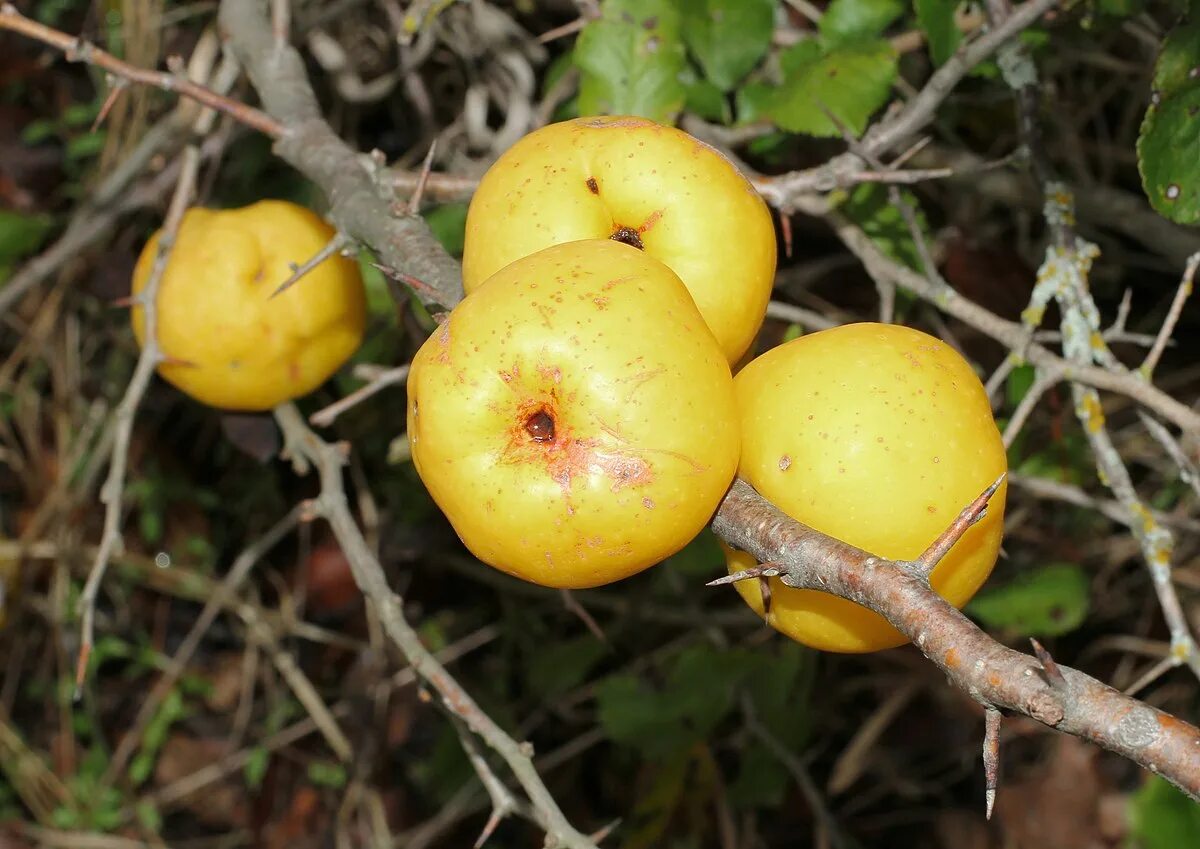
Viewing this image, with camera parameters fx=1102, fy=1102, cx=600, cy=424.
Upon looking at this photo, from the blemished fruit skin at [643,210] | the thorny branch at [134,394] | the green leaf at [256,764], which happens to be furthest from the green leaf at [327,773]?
the blemished fruit skin at [643,210]

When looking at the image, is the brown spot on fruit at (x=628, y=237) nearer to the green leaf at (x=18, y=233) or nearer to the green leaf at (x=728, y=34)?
the green leaf at (x=728, y=34)

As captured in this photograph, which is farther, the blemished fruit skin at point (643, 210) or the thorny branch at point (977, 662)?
the blemished fruit skin at point (643, 210)

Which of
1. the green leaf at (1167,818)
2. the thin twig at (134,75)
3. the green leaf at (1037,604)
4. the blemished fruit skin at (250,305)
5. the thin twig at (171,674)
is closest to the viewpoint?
the thin twig at (134,75)

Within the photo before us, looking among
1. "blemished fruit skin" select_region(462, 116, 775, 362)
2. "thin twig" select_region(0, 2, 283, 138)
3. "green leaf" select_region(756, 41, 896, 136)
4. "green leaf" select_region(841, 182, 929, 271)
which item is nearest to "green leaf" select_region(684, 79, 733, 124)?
"green leaf" select_region(756, 41, 896, 136)

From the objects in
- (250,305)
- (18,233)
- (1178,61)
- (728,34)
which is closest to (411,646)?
(250,305)

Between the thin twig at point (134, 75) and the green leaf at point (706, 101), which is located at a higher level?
the thin twig at point (134, 75)

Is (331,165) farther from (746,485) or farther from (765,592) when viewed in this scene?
(765,592)

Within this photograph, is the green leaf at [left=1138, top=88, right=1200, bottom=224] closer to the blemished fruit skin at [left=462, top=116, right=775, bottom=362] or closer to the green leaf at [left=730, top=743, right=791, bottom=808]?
the blemished fruit skin at [left=462, top=116, right=775, bottom=362]

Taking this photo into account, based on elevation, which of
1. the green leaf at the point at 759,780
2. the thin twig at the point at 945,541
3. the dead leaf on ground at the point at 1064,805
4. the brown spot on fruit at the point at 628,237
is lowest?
the dead leaf on ground at the point at 1064,805

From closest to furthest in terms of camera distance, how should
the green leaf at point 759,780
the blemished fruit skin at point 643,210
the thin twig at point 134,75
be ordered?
the blemished fruit skin at point 643,210, the thin twig at point 134,75, the green leaf at point 759,780
